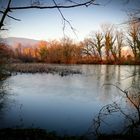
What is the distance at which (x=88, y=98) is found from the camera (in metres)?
11.8

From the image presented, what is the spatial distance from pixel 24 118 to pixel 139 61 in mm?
5829

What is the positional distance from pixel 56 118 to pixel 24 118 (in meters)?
1.22

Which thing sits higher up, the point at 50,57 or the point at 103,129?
the point at 50,57

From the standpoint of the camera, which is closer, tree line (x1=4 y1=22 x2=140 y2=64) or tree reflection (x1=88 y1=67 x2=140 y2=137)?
tree reflection (x1=88 y1=67 x2=140 y2=137)

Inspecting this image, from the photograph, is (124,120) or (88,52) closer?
(124,120)

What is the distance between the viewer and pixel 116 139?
544 cm

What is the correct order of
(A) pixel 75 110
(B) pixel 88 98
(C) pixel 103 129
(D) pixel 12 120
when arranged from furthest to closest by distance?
(B) pixel 88 98
(A) pixel 75 110
(D) pixel 12 120
(C) pixel 103 129

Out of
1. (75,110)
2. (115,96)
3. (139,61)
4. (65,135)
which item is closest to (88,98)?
(115,96)

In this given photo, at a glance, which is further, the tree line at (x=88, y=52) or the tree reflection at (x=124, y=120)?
the tree line at (x=88, y=52)

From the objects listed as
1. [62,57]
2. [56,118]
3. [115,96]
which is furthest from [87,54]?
[56,118]

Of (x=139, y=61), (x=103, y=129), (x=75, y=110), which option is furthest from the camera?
(x=139, y=61)

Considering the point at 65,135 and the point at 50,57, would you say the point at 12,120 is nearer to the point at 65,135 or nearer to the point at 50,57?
the point at 65,135

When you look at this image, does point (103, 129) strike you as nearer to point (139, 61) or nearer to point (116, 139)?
point (116, 139)

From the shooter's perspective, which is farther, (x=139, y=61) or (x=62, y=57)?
(x=62, y=57)
